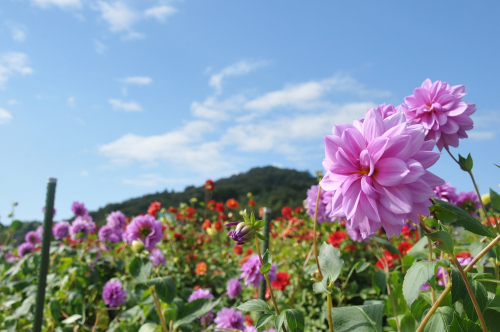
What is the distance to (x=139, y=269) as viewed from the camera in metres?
1.48

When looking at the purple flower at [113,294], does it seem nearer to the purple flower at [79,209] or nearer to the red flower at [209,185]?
the purple flower at [79,209]

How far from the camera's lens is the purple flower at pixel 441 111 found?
103 centimetres

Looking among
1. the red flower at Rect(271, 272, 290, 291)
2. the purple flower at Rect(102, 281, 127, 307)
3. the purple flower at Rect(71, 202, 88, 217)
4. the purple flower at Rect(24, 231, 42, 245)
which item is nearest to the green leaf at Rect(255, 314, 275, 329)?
the red flower at Rect(271, 272, 290, 291)

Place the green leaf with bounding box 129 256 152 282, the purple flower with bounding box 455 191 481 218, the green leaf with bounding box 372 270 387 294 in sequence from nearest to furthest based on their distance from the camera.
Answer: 1. the green leaf with bounding box 372 270 387 294
2. the green leaf with bounding box 129 256 152 282
3. the purple flower with bounding box 455 191 481 218

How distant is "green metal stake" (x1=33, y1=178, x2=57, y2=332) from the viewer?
1.90m

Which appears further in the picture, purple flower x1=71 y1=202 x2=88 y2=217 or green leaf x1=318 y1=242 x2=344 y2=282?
purple flower x1=71 y1=202 x2=88 y2=217

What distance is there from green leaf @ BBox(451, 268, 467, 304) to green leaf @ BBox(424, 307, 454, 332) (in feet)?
0.20

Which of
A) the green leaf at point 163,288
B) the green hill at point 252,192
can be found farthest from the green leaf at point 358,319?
the green hill at point 252,192

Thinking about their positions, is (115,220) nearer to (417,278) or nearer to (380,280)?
(380,280)

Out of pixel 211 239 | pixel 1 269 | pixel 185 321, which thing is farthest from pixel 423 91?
pixel 1 269

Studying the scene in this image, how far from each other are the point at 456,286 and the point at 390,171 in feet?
Answer: 0.89

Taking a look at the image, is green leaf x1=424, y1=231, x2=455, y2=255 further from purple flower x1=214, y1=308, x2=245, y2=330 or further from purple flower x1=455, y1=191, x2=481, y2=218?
purple flower x1=455, y1=191, x2=481, y2=218

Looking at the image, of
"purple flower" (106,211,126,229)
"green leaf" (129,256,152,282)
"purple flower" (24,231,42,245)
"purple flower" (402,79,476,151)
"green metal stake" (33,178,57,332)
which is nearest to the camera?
"purple flower" (402,79,476,151)

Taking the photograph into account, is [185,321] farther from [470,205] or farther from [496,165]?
[470,205]
